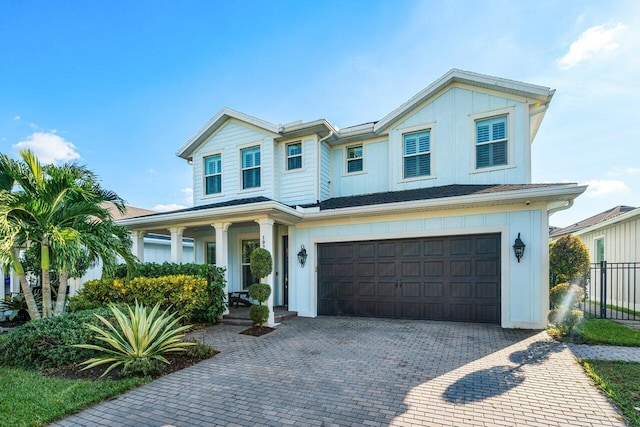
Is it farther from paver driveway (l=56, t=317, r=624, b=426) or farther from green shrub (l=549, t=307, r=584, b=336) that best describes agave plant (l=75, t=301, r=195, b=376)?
green shrub (l=549, t=307, r=584, b=336)

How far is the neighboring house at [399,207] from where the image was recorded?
299 inches

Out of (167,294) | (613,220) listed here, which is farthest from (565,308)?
(167,294)

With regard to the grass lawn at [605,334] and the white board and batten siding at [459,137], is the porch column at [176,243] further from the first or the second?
the grass lawn at [605,334]

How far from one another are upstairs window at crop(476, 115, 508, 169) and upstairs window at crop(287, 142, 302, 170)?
5565mm

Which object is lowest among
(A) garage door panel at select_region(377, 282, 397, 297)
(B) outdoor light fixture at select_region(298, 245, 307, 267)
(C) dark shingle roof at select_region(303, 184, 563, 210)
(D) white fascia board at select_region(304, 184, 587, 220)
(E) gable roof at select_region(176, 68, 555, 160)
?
(A) garage door panel at select_region(377, 282, 397, 297)

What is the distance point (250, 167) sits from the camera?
11.3 meters

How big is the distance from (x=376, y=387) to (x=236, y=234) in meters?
8.55

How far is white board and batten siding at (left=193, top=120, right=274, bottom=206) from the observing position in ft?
35.7

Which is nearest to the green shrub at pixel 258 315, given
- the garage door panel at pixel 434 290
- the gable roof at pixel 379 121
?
the garage door panel at pixel 434 290

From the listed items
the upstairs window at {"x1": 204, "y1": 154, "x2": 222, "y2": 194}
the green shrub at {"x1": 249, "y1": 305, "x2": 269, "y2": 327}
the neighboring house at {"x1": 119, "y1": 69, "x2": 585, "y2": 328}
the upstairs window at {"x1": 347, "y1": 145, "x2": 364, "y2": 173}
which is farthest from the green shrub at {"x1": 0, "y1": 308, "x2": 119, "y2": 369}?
the upstairs window at {"x1": 347, "y1": 145, "x2": 364, "y2": 173}

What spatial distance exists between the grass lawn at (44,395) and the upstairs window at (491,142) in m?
9.50

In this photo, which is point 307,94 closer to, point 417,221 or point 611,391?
point 417,221

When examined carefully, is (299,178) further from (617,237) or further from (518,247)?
(617,237)

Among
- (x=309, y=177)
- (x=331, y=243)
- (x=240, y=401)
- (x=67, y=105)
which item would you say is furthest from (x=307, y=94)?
(x=240, y=401)
